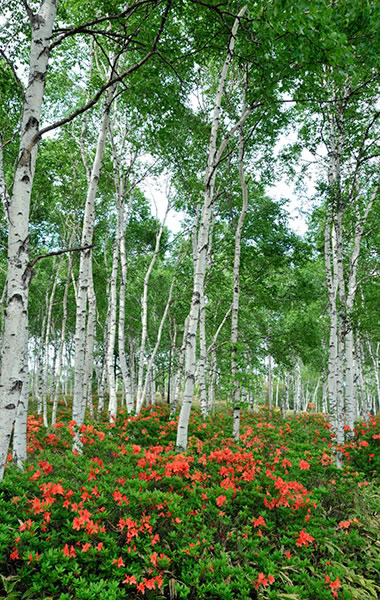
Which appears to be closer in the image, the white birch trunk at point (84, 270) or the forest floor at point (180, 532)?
the forest floor at point (180, 532)

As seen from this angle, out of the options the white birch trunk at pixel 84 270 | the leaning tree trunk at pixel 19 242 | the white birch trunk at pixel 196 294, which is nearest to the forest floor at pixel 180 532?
the white birch trunk at pixel 84 270

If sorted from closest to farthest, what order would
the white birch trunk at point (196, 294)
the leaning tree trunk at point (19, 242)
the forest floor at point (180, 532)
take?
the leaning tree trunk at point (19, 242), the forest floor at point (180, 532), the white birch trunk at point (196, 294)

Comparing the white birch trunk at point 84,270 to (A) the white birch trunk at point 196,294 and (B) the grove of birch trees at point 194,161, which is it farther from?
(A) the white birch trunk at point 196,294

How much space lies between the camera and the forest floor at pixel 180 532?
290cm

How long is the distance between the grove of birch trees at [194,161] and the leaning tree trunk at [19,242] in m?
0.01

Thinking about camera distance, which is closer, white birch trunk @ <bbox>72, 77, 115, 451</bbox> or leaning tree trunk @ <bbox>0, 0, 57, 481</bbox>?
leaning tree trunk @ <bbox>0, 0, 57, 481</bbox>

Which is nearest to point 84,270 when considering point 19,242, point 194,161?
point 19,242

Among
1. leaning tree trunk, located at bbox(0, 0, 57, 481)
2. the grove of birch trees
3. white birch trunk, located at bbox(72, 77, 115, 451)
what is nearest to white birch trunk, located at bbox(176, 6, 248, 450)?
the grove of birch trees

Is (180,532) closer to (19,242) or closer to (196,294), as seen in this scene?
(19,242)

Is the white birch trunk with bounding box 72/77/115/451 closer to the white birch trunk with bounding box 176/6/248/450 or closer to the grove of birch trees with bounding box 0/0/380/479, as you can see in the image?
the grove of birch trees with bounding box 0/0/380/479

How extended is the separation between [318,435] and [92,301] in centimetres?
799

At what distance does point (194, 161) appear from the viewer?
35.3 ft

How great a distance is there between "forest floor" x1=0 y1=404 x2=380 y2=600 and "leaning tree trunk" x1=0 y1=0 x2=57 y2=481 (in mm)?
1049

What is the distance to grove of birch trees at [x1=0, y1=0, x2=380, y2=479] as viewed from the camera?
331cm
